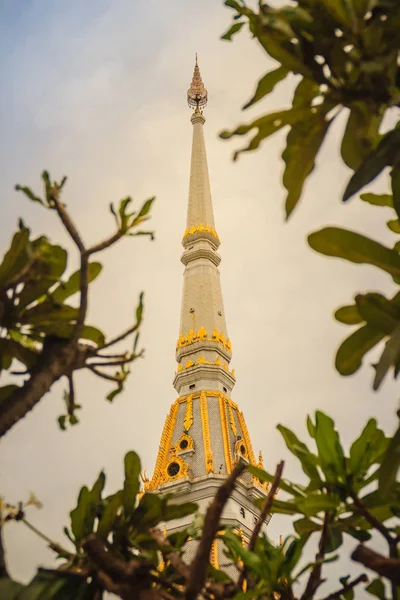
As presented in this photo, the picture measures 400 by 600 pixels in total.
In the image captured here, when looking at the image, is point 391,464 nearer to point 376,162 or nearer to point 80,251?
point 376,162

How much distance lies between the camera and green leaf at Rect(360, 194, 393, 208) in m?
2.07

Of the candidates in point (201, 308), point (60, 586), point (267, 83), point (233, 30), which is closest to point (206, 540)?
point (60, 586)

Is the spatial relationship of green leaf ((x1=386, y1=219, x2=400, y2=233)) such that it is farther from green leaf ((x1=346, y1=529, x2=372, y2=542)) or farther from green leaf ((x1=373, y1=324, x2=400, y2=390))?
green leaf ((x1=346, y1=529, x2=372, y2=542))

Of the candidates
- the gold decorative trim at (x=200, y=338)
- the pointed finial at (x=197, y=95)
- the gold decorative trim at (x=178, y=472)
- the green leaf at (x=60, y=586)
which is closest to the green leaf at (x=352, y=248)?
the green leaf at (x=60, y=586)

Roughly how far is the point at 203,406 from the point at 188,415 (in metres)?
0.46

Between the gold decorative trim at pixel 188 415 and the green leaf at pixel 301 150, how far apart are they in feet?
47.7

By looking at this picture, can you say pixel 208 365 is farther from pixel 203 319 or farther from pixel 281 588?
pixel 281 588

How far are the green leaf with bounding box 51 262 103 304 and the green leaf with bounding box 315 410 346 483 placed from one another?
2.64 ft

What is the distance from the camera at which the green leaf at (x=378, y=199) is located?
2074mm

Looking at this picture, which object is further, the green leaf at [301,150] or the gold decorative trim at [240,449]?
the gold decorative trim at [240,449]

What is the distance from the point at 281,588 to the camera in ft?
6.10

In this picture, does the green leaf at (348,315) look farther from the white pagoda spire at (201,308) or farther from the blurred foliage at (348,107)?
the white pagoda spire at (201,308)

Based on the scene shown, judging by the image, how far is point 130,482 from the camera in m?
1.83

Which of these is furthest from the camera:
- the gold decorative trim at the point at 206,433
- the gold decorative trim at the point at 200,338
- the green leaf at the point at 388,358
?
the gold decorative trim at the point at 200,338
